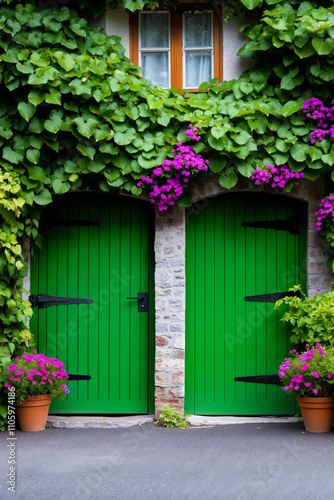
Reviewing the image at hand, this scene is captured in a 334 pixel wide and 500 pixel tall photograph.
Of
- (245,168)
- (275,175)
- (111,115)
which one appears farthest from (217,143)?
(111,115)

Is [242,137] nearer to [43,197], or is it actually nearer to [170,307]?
[170,307]

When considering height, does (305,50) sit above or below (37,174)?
above

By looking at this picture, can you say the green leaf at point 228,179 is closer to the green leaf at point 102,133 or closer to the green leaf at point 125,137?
the green leaf at point 125,137

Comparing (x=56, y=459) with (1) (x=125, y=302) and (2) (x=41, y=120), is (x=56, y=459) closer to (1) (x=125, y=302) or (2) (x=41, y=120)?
(1) (x=125, y=302)

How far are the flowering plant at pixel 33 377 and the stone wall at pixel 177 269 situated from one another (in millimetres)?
916

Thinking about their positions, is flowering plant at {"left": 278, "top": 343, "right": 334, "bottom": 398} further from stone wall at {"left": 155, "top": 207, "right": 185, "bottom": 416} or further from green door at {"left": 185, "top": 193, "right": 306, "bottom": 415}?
stone wall at {"left": 155, "top": 207, "right": 185, "bottom": 416}

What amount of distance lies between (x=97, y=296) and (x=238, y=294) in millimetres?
1361

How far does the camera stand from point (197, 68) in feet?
19.1

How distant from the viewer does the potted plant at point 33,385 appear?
16.3 ft

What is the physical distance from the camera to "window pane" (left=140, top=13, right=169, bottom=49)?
230 inches

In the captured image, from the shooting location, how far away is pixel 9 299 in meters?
5.30

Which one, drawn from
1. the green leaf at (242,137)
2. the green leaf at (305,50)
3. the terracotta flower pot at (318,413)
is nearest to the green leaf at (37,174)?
the green leaf at (242,137)

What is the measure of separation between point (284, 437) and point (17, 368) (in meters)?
2.26

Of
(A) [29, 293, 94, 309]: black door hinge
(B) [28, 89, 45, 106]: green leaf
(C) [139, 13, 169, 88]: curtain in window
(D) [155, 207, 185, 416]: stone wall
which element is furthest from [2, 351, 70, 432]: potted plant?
(C) [139, 13, 169, 88]: curtain in window
